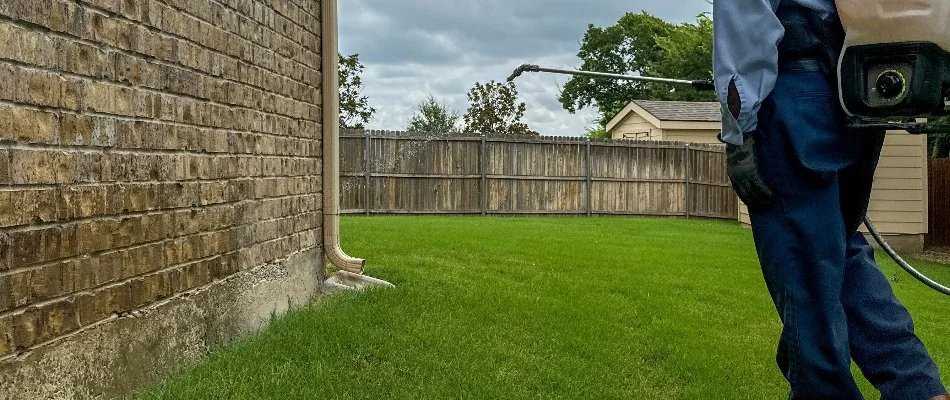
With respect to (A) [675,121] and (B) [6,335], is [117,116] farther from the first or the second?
(A) [675,121]

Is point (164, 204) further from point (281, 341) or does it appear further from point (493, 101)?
point (493, 101)

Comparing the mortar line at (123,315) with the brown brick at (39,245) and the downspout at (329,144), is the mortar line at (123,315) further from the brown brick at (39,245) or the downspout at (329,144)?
the downspout at (329,144)

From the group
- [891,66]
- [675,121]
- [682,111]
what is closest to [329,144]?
[891,66]

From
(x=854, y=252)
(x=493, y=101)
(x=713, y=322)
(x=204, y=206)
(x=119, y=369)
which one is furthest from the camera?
(x=493, y=101)

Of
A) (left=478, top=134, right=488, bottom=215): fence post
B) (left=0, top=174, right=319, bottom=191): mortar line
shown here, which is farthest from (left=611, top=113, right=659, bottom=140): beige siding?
(left=0, top=174, right=319, bottom=191): mortar line

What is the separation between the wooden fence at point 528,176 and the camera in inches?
629

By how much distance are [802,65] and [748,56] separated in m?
0.15

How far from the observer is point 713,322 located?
509cm

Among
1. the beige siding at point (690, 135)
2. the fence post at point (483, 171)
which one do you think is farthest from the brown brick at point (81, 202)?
the beige siding at point (690, 135)

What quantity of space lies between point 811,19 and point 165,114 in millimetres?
2472

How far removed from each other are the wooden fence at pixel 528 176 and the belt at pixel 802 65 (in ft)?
45.8

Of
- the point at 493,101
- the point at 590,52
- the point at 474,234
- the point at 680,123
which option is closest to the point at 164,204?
the point at 474,234

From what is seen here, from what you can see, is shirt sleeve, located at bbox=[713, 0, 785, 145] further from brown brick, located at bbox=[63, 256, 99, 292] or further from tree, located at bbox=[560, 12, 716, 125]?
tree, located at bbox=[560, 12, 716, 125]

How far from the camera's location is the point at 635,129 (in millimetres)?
25391
